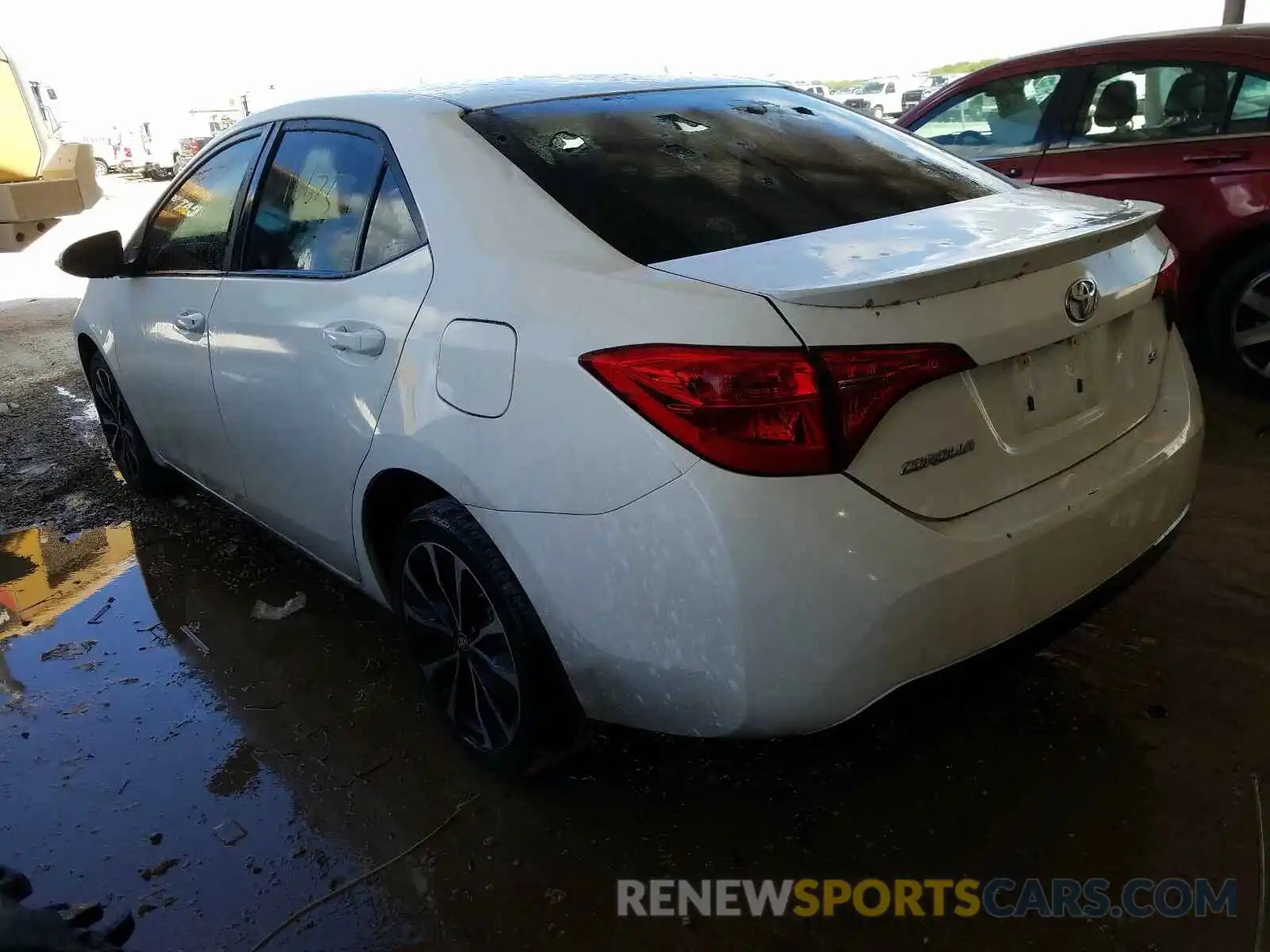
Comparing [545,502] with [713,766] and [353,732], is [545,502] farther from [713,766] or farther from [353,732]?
[353,732]

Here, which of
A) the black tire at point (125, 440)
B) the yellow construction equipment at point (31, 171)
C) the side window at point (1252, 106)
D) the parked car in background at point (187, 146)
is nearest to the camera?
the black tire at point (125, 440)

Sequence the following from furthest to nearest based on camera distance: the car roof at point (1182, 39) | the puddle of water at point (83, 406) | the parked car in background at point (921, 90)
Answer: the parked car in background at point (921, 90) < the puddle of water at point (83, 406) < the car roof at point (1182, 39)

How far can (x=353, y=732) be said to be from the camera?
8.72 ft

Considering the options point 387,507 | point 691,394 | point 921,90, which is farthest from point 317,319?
point 921,90

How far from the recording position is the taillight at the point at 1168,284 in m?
2.21

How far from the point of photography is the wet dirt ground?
2.02 meters

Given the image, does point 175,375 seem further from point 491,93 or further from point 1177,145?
point 1177,145

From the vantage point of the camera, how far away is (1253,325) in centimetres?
451

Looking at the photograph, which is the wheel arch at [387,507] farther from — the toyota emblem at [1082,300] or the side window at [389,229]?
the toyota emblem at [1082,300]

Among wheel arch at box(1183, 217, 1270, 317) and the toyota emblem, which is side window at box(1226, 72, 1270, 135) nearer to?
wheel arch at box(1183, 217, 1270, 317)

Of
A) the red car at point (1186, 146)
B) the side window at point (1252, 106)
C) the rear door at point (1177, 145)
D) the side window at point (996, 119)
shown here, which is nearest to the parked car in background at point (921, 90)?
the side window at point (996, 119)

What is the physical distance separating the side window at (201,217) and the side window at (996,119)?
3427 millimetres

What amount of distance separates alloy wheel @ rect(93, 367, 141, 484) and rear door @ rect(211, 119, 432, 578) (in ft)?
4.53

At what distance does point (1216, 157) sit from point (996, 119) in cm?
118
